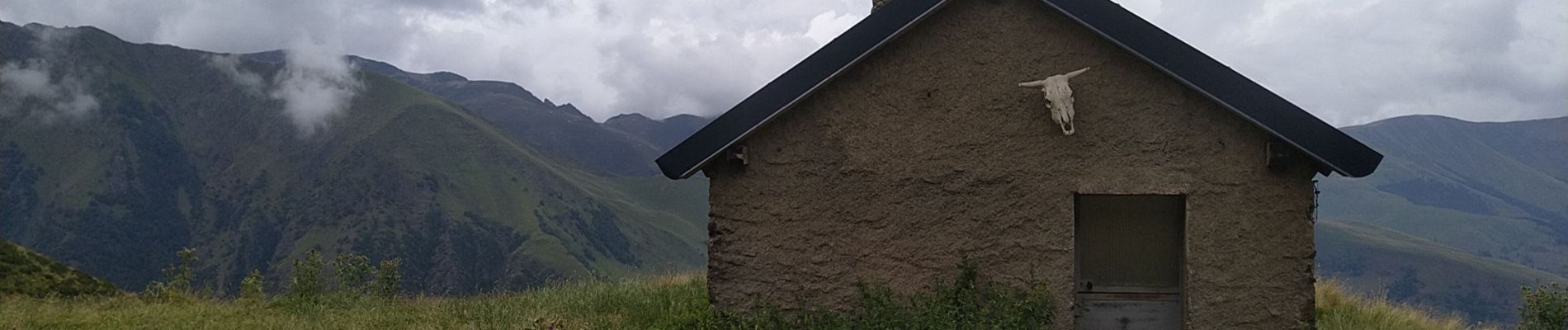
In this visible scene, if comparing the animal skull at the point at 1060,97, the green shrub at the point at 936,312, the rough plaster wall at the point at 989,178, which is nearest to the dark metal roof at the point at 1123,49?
the rough plaster wall at the point at 989,178

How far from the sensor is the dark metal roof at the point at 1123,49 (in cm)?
657

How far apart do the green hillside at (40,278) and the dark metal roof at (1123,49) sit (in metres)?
9.36

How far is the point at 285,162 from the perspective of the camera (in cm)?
14700

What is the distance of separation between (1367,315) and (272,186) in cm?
15228

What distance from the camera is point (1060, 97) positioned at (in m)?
6.81

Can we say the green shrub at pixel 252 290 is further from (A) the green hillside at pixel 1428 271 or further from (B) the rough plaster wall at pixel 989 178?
(A) the green hillside at pixel 1428 271

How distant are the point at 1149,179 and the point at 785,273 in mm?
2627

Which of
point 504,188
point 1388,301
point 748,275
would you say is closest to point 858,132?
point 748,275

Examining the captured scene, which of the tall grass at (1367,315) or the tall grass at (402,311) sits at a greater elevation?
the tall grass at (1367,315)

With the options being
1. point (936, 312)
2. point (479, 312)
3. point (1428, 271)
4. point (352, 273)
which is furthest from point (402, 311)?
point (1428, 271)

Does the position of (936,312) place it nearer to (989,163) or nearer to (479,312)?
(989,163)

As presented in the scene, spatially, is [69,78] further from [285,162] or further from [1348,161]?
[1348,161]

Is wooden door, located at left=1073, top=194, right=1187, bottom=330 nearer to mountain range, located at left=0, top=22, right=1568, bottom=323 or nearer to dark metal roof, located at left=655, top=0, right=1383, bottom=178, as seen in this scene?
dark metal roof, located at left=655, top=0, right=1383, bottom=178

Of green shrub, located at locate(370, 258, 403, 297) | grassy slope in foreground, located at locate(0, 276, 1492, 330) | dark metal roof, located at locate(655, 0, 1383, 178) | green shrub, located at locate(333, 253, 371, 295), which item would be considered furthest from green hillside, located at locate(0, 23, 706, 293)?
dark metal roof, located at locate(655, 0, 1383, 178)
